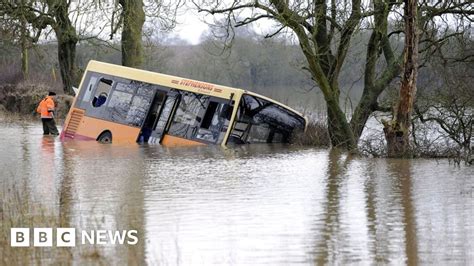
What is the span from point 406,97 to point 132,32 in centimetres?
1671

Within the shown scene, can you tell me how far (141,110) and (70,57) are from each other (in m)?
15.3

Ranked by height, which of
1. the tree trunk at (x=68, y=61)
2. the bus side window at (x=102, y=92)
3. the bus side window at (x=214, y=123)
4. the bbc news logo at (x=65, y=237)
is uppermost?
the tree trunk at (x=68, y=61)

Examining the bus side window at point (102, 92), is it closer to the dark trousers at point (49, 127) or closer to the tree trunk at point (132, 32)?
the dark trousers at point (49, 127)

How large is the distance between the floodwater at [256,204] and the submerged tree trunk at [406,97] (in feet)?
3.18

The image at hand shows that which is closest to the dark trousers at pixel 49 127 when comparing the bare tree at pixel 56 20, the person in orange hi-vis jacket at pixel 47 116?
the person in orange hi-vis jacket at pixel 47 116

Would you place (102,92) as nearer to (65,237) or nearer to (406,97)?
(406,97)

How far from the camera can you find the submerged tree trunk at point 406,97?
2208cm

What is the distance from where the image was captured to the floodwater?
10055 millimetres

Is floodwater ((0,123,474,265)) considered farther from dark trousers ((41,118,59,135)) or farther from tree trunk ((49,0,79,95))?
tree trunk ((49,0,79,95))

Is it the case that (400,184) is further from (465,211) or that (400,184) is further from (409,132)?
(409,132)

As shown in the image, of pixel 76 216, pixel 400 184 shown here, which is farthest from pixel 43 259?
pixel 400 184

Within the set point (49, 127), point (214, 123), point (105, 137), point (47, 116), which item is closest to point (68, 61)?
point (49, 127)

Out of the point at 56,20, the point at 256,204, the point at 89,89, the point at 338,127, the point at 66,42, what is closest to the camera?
the point at 256,204

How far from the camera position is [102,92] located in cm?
2738
